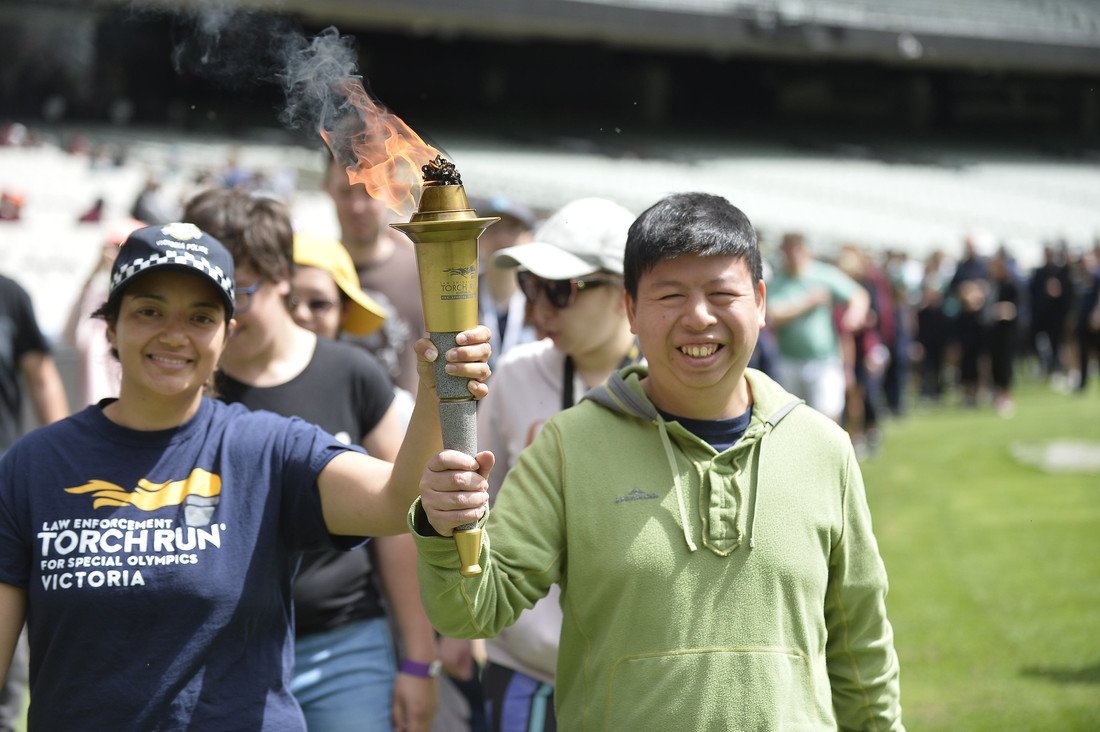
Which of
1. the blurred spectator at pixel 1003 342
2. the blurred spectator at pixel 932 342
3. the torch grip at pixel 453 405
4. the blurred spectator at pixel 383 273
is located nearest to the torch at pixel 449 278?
the torch grip at pixel 453 405

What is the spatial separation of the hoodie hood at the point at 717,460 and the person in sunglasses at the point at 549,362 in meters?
0.88

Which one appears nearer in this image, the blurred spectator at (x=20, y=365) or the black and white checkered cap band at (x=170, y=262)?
the black and white checkered cap band at (x=170, y=262)

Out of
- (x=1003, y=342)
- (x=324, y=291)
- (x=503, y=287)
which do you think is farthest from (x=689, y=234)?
(x=1003, y=342)

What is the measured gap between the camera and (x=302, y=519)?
9.93 feet

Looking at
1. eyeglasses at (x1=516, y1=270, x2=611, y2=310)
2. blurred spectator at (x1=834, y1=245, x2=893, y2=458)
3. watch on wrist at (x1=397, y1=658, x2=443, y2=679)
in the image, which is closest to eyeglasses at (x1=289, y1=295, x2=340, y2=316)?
eyeglasses at (x1=516, y1=270, x2=611, y2=310)

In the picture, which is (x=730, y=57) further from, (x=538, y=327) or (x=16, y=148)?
(x=538, y=327)

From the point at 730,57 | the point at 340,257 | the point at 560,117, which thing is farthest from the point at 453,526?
the point at 730,57

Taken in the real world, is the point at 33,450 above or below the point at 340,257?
below

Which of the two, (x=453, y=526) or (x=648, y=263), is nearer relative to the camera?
(x=453, y=526)

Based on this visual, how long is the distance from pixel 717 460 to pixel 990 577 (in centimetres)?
675

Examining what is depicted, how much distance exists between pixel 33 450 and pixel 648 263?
140cm

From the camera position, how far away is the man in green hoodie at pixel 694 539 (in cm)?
275

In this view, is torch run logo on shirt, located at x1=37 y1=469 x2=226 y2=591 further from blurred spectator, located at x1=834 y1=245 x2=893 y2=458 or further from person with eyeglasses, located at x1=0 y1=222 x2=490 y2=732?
blurred spectator, located at x1=834 y1=245 x2=893 y2=458

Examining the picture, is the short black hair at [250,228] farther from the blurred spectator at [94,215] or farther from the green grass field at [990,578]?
the blurred spectator at [94,215]
